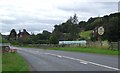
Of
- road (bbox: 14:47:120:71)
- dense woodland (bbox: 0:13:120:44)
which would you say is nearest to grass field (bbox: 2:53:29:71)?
road (bbox: 14:47:120:71)

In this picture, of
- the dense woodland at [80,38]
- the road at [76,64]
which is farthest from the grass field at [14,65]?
the dense woodland at [80,38]

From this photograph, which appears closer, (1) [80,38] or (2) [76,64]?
(2) [76,64]

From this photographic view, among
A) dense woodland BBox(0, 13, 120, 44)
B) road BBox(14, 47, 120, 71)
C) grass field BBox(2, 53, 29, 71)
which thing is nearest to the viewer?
road BBox(14, 47, 120, 71)

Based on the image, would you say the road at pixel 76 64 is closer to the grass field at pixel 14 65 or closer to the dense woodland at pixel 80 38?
the grass field at pixel 14 65

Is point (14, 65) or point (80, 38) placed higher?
point (80, 38)

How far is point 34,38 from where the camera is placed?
457 ft

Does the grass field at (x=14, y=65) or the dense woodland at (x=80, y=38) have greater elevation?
the dense woodland at (x=80, y=38)

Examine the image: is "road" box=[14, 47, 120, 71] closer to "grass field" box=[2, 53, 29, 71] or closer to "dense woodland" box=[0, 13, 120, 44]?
"grass field" box=[2, 53, 29, 71]

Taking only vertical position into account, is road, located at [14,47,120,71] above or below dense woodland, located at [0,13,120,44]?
below

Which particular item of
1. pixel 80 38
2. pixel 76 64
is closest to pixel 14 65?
pixel 76 64

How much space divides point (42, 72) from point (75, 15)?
131 metres

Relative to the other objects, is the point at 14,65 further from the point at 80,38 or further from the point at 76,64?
the point at 80,38

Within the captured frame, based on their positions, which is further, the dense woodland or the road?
the dense woodland

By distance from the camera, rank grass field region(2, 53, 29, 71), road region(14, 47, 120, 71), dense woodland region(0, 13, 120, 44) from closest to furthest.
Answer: road region(14, 47, 120, 71), grass field region(2, 53, 29, 71), dense woodland region(0, 13, 120, 44)
